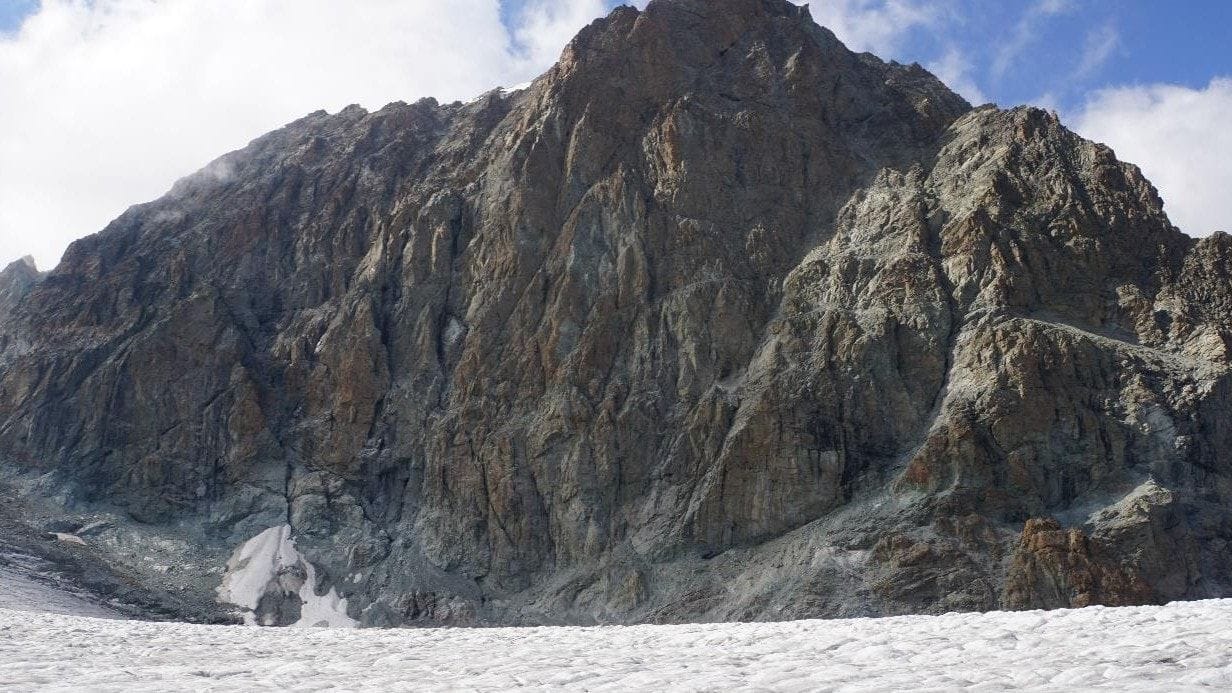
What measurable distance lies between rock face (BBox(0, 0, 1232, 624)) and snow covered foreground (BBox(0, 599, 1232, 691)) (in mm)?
28452

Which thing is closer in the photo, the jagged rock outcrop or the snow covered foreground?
the snow covered foreground

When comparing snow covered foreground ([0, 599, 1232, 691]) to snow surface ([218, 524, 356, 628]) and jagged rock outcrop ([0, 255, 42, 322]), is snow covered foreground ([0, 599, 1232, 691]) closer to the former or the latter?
snow surface ([218, 524, 356, 628])

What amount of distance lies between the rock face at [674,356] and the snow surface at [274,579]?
1.13 m

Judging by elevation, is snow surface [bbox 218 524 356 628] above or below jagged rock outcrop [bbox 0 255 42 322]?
below

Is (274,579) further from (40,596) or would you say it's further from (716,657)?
(716,657)

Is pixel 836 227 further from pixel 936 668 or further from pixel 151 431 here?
pixel 936 668

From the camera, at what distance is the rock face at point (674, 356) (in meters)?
46.7

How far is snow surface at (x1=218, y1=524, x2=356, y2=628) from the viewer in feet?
182

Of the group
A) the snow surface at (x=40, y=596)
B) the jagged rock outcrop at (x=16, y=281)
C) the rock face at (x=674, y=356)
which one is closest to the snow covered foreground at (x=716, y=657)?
the rock face at (x=674, y=356)

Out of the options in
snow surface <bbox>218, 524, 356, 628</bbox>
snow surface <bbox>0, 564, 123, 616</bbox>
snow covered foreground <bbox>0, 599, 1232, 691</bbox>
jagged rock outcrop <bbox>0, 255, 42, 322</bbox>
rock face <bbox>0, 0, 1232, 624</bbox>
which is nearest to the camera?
snow covered foreground <bbox>0, 599, 1232, 691</bbox>

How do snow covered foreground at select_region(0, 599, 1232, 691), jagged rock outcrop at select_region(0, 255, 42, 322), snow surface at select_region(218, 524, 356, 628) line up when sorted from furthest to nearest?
jagged rock outcrop at select_region(0, 255, 42, 322), snow surface at select_region(218, 524, 356, 628), snow covered foreground at select_region(0, 599, 1232, 691)

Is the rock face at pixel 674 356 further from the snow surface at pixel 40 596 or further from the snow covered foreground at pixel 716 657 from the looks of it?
the snow covered foreground at pixel 716 657

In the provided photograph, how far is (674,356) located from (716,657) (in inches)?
1799

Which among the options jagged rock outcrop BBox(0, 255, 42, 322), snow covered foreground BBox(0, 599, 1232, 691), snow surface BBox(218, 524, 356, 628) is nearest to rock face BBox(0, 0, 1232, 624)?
snow surface BBox(218, 524, 356, 628)
